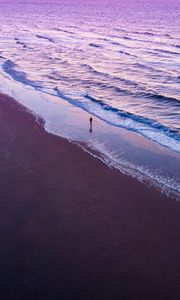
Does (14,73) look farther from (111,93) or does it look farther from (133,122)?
(133,122)

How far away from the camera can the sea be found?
46.1 ft

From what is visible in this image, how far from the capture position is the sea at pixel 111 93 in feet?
46.1

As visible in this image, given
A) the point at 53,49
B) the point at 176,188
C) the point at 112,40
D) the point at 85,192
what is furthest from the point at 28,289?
the point at 112,40

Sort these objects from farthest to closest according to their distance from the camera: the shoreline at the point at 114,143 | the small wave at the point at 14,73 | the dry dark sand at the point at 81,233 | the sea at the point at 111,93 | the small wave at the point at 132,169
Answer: the small wave at the point at 14,73 → the sea at the point at 111,93 → the shoreline at the point at 114,143 → the small wave at the point at 132,169 → the dry dark sand at the point at 81,233

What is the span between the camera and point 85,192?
1120 cm

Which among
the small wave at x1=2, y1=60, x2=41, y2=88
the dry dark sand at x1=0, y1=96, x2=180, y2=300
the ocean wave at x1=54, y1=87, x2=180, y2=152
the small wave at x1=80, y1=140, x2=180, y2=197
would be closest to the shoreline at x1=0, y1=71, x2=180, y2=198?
the small wave at x1=80, y1=140, x2=180, y2=197

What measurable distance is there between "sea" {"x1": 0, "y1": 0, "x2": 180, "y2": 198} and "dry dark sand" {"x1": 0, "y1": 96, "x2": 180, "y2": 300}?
1259mm

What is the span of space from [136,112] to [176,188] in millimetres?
8146

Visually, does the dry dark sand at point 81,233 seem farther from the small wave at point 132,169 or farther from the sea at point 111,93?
the sea at point 111,93

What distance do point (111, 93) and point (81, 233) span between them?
14479 millimetres

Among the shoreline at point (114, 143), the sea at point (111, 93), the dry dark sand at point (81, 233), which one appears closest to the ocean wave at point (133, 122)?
the sea at point (111, 93)

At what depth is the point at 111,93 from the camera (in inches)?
899

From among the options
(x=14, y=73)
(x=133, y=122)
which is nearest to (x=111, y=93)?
(x=133, y=122)

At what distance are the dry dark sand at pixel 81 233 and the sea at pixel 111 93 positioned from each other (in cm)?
126
